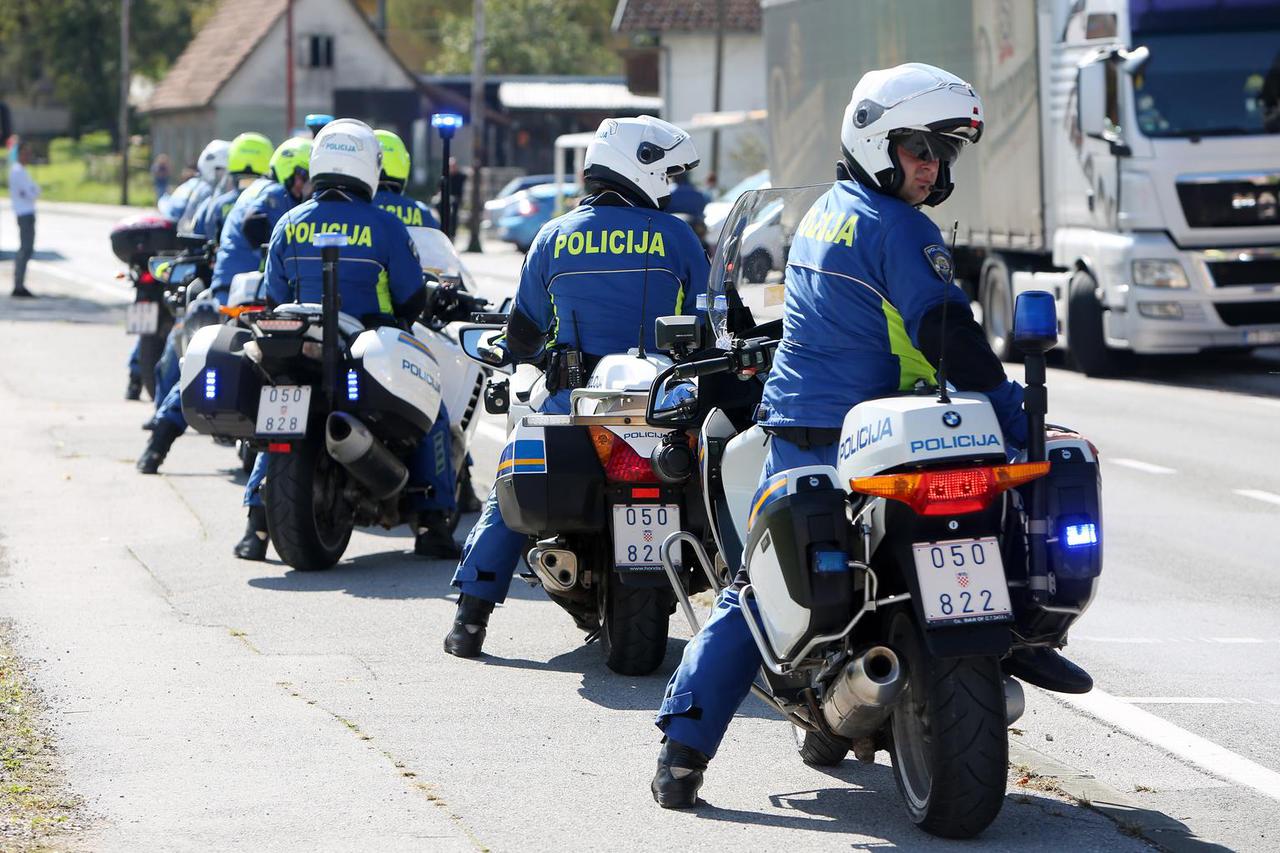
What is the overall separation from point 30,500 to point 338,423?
2.93 m

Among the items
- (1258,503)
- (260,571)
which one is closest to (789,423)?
(260,571)

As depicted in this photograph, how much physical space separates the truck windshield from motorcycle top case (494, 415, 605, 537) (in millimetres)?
11278

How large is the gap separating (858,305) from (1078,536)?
76 centimetres

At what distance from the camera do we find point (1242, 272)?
17656 millimetres

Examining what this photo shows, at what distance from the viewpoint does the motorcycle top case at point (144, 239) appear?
50.8ft

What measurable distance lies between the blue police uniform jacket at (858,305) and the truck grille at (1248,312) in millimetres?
12930

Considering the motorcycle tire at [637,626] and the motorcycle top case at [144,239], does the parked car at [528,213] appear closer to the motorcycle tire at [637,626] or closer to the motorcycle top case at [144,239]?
the motorcycle top case at [144,239]

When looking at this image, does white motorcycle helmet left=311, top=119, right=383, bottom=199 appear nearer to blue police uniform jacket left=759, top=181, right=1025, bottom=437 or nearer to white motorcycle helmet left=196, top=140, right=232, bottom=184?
blue police uniform jacket left=759, top=181, right=1025, bottom=437

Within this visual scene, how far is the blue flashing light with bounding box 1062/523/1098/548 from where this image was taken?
5121 millimetres

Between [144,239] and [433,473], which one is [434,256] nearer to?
[433,473]

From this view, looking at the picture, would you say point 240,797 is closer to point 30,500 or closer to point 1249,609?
point 1249,609

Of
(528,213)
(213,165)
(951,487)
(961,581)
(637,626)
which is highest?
(528,213)

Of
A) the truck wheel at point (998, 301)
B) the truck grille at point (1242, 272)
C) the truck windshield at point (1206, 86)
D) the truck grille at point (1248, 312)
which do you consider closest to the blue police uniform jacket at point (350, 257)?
the truck windshield at point (1206, 86)

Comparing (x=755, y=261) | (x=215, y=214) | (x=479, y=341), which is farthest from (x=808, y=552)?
(x=215, y=214)
